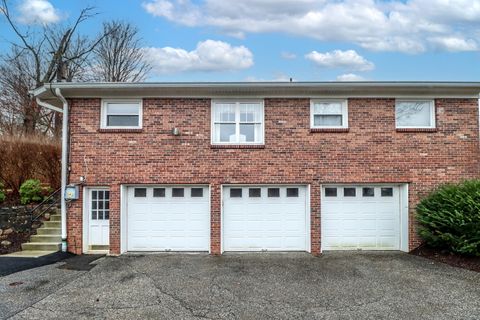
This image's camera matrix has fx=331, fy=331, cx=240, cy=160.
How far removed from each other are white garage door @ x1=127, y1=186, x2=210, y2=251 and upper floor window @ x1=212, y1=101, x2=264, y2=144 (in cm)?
162

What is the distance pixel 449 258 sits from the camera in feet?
26.6

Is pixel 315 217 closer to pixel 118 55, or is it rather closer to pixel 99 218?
pixel 99 218

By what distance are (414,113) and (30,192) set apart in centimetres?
1237

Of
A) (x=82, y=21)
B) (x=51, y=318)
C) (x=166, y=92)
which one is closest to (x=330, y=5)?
(x=166, y=92)

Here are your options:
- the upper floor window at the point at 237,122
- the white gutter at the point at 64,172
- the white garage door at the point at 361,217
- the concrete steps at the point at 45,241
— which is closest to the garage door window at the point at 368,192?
the white garage door at the point at 361,217

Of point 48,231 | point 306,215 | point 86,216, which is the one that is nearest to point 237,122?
point 306,215

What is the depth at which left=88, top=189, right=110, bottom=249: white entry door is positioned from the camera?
30.2 feet

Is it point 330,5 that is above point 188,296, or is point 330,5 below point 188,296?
above

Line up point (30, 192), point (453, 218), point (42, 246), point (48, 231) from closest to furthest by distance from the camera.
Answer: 1. point (453, 218)
2. point (42, 246)
3. point (48, 231)
4. point (30, 192)

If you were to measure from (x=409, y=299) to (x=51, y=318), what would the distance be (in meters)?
5.84

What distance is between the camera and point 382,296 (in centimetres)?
587

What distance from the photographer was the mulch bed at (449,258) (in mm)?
7576

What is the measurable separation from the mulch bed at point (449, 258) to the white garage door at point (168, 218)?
19.0 feet

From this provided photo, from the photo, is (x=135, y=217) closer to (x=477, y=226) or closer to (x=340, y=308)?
(x=340, y=308)
